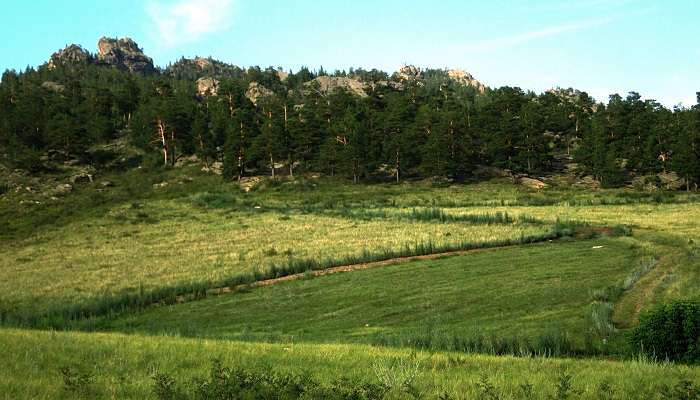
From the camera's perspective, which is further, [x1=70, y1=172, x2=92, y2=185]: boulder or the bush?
[x1=70, y1=172, x2=92, y2=185]: boulder

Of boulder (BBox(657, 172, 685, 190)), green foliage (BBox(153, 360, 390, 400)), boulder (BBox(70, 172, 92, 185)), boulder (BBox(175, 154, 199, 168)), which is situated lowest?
green foliage (BBox(153, 360, 390, 400))

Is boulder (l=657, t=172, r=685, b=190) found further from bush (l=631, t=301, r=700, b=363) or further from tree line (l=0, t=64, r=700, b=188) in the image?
bush (l=631, t=301, r=700, b=363)

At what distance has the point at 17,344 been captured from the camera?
1641cm

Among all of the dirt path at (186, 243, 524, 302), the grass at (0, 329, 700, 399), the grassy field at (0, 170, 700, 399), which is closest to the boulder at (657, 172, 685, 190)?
the grassy field at (0, 170, 700, 399)

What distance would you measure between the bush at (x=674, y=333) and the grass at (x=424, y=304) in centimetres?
331

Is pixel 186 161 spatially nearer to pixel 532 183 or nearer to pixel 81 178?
pixel 81 178

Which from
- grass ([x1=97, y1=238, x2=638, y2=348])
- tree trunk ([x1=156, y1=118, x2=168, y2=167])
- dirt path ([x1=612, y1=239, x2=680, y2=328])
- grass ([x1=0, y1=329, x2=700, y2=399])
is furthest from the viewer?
tree trunk ([x1=156, y1=118, x2=168, y2=167])

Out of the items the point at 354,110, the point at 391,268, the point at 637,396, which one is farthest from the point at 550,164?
the point at 637,396

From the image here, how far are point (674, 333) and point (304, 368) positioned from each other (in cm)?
1050

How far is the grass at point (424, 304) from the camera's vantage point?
76.4 ft

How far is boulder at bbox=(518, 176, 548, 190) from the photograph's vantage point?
108 meters

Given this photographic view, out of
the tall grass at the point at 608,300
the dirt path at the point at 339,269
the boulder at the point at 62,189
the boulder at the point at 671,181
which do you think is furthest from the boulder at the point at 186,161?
the tall grass at the point at 608,300

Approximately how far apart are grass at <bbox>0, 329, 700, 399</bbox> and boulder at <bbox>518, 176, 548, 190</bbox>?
9527 cm

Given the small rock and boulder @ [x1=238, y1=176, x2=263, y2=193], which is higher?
boulder @ [x1=238, y1=176, x2=263, y2=193]
